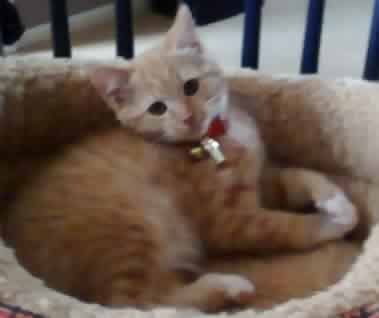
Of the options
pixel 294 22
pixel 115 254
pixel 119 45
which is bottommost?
pixel 294 22

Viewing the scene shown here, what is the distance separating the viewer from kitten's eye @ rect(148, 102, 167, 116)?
1.23 metres

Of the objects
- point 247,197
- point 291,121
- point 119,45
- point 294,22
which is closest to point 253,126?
point 291,121

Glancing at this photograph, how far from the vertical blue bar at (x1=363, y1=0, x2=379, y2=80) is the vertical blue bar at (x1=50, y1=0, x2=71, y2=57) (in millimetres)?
707

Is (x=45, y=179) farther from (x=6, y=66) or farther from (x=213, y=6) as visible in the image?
(x=213, y=6)

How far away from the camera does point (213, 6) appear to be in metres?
2.71

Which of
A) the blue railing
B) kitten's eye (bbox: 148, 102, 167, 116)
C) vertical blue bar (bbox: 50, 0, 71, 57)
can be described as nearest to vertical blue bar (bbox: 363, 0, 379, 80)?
the blue railing

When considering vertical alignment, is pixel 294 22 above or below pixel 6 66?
below

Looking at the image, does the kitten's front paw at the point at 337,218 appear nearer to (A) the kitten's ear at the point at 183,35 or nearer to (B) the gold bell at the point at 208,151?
(B) the gold bell at the point at 208,151

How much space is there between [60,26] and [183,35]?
13.1 inches

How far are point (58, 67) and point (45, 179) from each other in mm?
303

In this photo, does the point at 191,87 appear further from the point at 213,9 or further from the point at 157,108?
the point at 213,9

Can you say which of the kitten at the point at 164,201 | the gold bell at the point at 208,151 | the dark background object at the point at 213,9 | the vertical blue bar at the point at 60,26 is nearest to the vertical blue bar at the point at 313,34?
the kitten at the point at 164,201

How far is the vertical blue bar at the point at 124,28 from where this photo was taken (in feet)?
4.62

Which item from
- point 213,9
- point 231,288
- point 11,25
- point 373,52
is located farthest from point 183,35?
point 213,9
